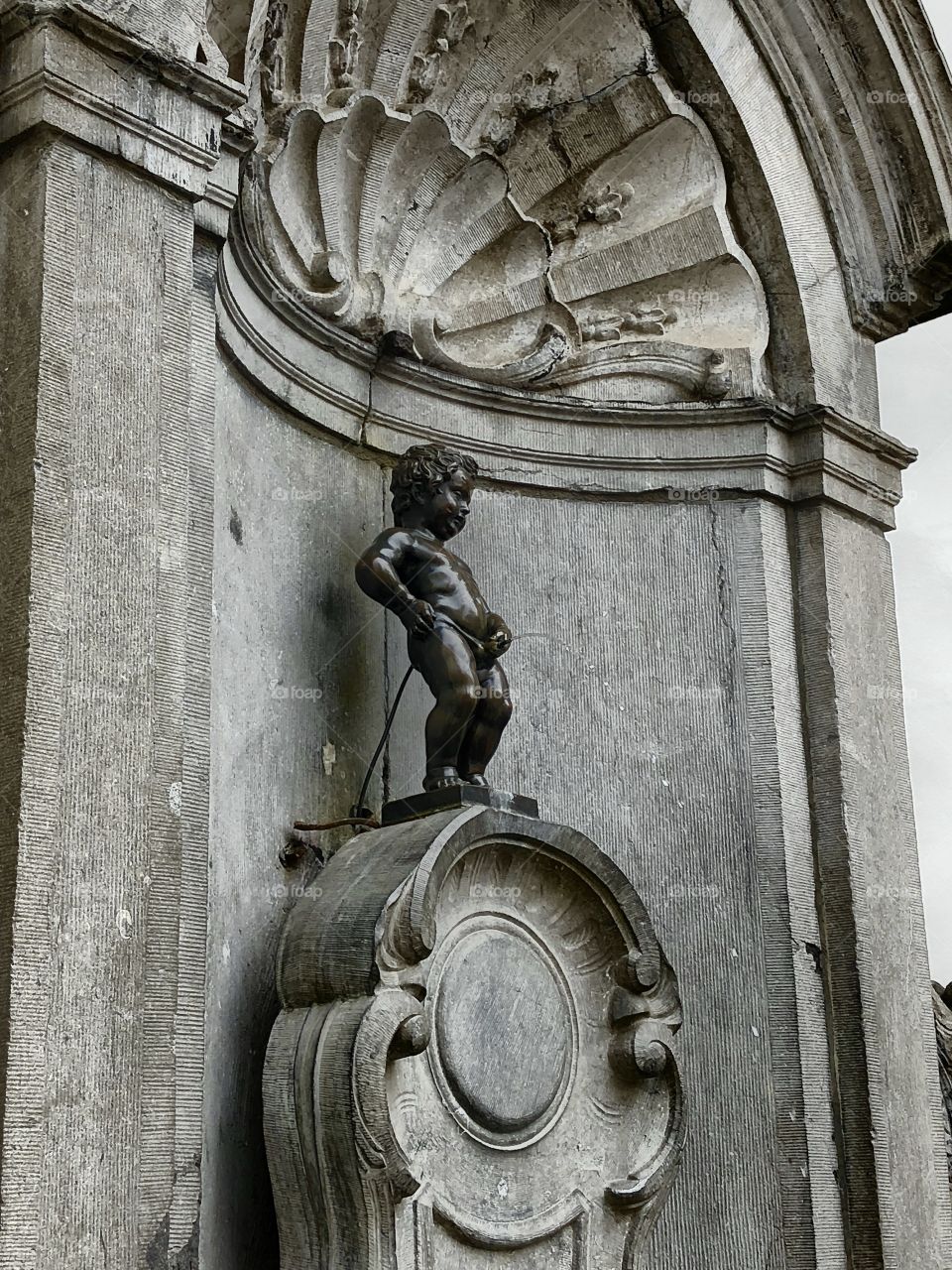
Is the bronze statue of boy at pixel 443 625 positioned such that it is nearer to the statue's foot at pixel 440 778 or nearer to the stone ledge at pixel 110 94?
the statue's foot at pixel 440 778

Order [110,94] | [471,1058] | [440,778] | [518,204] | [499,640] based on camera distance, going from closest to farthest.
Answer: [110,94]
[471,1058]
[440,778]
[499,640]
[518,204]

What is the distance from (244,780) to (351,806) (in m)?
0.46

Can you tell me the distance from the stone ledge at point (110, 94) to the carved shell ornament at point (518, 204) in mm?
1184

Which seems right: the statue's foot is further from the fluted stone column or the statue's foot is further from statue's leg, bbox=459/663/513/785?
the fluted stone column

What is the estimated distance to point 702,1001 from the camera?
5.01 meters

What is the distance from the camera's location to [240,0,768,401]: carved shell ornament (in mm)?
5027

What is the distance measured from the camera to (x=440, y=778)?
4.36 metres

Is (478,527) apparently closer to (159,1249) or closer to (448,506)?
(448,506)

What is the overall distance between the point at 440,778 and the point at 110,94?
1.84 metres

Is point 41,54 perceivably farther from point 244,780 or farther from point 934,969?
point 934,969

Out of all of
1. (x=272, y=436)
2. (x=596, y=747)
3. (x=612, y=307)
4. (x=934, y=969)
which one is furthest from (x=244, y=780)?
(x=934, y=969)

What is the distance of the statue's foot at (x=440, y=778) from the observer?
14.2 ft

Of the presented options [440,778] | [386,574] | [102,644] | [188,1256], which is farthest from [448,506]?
[188,1256]

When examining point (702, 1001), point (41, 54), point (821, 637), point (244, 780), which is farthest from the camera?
point (821, 637)
